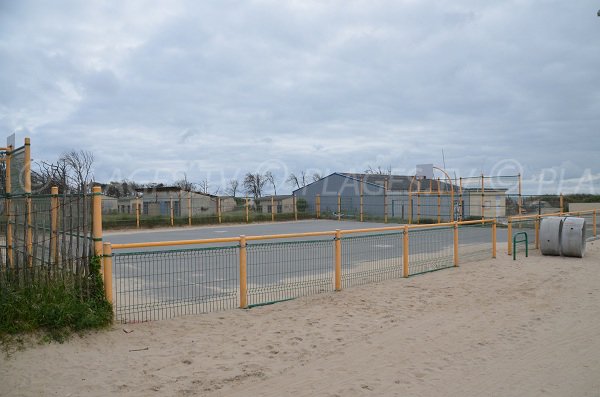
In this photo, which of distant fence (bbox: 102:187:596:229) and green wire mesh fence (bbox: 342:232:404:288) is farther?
distant fence (bbox: 102:187:596:229)

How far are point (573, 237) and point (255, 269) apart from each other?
9697 millimetres

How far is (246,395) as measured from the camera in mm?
4840

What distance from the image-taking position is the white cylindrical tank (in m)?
14.5

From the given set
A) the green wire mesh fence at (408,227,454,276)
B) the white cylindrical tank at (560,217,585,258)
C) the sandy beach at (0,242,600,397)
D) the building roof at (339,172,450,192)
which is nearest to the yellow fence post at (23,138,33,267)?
the sandy beach at (0,242,600,397)

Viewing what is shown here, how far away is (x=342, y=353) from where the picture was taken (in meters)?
6.09

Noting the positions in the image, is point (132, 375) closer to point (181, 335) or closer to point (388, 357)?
point (181, 335)

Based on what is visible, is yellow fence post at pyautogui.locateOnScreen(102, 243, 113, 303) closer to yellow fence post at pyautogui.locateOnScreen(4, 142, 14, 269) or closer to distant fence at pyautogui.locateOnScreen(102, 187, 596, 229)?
yellow fence post at pyautogui.locateOnScreen(4, 142, 14, 269)

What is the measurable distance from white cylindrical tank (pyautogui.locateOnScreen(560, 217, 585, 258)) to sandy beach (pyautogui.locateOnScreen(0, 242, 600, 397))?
19.5 feet

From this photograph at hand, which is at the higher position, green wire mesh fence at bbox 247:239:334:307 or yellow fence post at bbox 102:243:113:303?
yellow fence post at bbox 102:243:113:303

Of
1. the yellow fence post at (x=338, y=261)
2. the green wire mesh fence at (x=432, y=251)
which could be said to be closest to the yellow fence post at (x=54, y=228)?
the yellow fence post at (x=338, y=261)

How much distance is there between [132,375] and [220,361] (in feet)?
3.24

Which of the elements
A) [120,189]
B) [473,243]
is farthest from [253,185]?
[473,243]

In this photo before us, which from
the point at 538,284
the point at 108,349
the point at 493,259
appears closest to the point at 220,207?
the point at 493,259

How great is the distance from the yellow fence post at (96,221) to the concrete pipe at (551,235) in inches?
516
